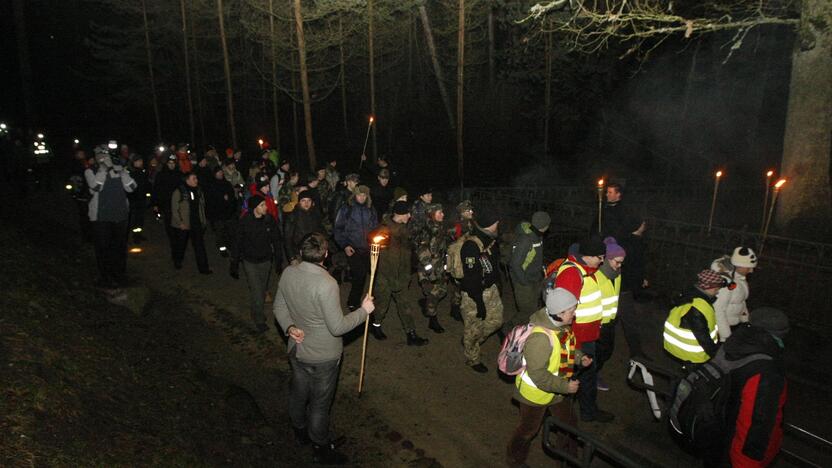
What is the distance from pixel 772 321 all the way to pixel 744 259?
6.30 ft

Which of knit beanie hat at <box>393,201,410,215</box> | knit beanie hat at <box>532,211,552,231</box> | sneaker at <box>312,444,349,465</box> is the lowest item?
sneaker at <box>312,444,349,465</box>

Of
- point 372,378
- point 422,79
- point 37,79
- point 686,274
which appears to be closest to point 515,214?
point 686,274

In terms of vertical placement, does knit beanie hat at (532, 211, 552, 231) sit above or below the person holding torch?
above

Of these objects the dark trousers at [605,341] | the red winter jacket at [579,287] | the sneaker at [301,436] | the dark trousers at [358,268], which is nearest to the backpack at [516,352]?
the red winter jacket at [579,287]

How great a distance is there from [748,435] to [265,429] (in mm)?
4137

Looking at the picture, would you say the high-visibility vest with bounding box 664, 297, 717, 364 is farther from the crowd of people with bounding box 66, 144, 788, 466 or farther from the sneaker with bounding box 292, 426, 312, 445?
the sneaker with bounding box 292, 426, 312, 445

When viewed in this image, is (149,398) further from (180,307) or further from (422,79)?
(422,79)

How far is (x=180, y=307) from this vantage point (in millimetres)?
8484

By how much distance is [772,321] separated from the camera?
363cm

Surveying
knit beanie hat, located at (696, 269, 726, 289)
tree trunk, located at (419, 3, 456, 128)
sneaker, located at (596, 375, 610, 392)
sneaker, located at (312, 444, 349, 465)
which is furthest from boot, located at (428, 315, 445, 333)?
tree trunk, located at (419, 3, 456, 128)

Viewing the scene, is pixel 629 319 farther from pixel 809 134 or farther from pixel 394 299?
pixel 809 134

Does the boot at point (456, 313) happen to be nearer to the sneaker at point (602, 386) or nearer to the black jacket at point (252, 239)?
the sneaker at point (602, 386)

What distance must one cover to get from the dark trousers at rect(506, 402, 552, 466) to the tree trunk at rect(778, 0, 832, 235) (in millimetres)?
8283

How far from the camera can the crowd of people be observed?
159 inches
